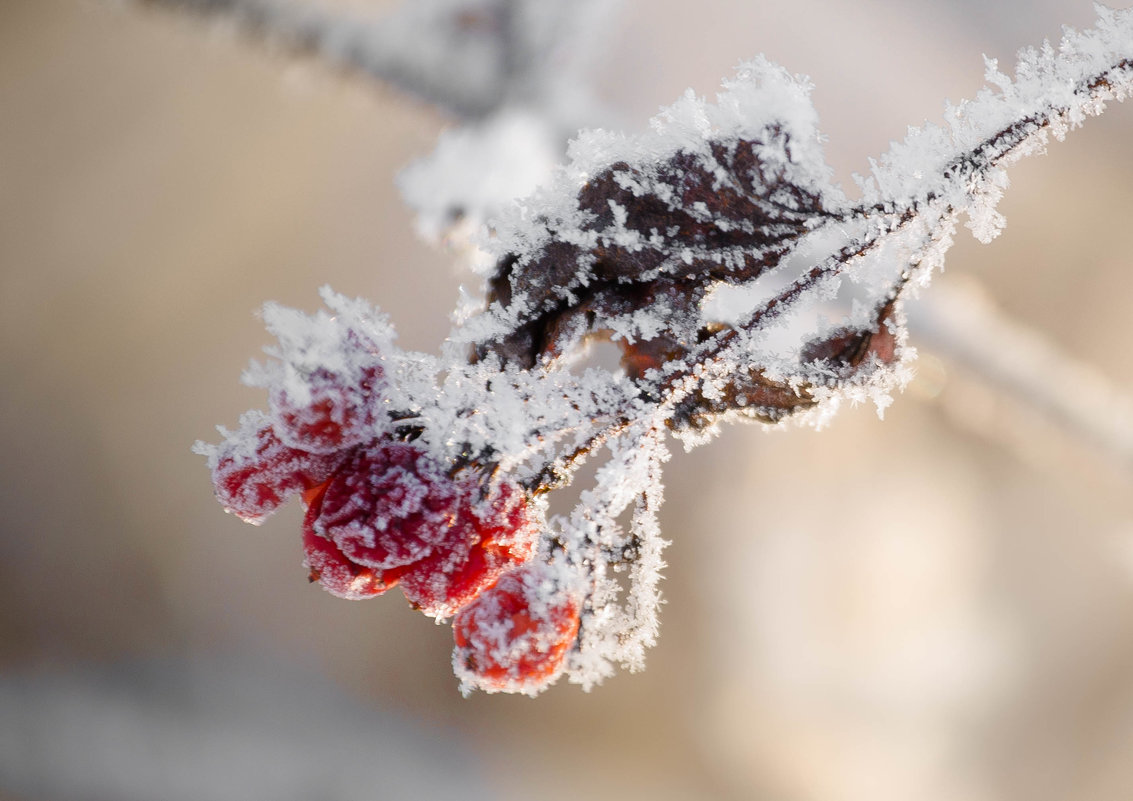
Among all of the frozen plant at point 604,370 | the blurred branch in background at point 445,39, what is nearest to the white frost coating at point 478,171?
the blurred branch in background at point 445,39

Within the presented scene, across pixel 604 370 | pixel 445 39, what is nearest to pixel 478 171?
pixel 445 39

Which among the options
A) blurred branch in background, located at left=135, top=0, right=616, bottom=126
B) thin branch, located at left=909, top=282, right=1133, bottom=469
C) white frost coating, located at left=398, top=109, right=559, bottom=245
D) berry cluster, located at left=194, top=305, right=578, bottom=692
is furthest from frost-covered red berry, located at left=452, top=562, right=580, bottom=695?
thin branch, located at left=909, top=282, right=1133, bottom=469

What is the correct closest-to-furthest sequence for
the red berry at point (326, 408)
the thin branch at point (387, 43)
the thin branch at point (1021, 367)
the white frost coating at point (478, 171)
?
the red berry at point (326, 408) → the white frost coating at point (478, 171) → the thin branch at point (387, 43) → the thin branch at point (1021, 367)

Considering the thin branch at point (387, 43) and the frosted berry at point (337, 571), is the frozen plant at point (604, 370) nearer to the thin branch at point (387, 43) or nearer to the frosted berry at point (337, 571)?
the frosted berry at point (337, 571)

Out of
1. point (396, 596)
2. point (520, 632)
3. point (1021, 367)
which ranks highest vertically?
point (1021, 367)

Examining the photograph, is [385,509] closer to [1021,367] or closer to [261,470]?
[261,470]

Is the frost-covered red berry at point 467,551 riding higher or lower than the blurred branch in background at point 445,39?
lower

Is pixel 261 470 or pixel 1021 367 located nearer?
pixel 261 470

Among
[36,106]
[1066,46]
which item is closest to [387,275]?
[36,106]
